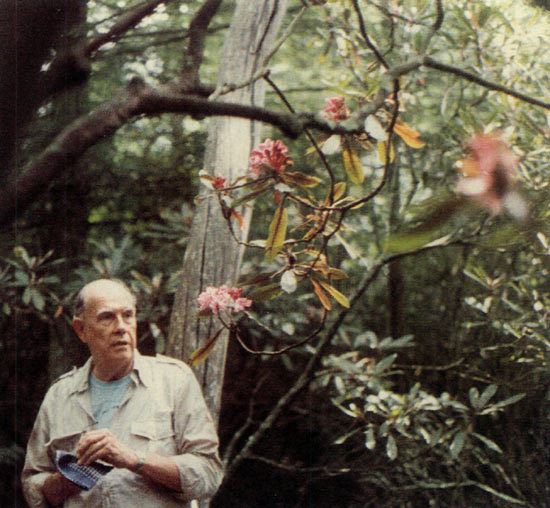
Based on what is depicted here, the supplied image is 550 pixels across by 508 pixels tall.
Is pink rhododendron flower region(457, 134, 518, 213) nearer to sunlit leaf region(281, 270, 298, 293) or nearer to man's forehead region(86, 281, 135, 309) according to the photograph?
sunlit leaf region(281, 270, 298, 293)

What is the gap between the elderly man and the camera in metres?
1.29

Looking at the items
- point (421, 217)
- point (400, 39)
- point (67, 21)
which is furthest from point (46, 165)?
point (400, 39)

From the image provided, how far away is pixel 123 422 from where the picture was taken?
1.35 metres

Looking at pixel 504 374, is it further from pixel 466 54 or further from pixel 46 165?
pixel 46 165

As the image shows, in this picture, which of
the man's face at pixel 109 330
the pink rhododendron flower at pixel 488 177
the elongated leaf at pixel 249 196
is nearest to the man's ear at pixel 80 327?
the man's face at pixel 109 330

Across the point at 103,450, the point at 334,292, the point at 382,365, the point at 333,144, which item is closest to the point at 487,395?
the point at 382,365

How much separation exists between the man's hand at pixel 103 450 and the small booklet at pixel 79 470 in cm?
3

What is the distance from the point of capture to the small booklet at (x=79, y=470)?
1.27m

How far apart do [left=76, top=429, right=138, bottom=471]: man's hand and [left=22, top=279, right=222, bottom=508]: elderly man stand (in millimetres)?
14

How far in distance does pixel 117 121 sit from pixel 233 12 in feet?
4.44

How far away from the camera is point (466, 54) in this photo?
2119 millimetres

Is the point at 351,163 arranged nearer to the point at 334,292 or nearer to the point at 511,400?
the point at 334,292

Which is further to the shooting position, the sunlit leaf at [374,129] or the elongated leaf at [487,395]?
the elongated leaf at [487,395]

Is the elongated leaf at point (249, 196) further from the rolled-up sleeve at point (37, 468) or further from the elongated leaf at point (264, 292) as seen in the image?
the rolled-up sleeve at point (37, 468)
